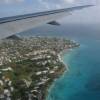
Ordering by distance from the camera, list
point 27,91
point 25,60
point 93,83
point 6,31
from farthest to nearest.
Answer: point 25,60 < point 93,83 < point 27,91 < point 6,31

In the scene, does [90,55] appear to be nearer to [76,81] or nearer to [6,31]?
[76,81]

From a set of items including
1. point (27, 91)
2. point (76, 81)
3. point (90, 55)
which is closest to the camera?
point (27, 91)

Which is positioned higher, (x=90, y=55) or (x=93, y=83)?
(x=90, y=55)

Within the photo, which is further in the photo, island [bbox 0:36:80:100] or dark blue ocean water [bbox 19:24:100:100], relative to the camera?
dark blue ocean water [bbox 19:24:100:100]

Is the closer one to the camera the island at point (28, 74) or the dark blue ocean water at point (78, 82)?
the island at point (28, 74)

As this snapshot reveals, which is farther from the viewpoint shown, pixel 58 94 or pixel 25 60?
pixel 25 60

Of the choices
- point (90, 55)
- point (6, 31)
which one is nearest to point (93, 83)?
point (90, 55)

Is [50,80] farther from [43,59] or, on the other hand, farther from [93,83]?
[43,59]

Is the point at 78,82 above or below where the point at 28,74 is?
below

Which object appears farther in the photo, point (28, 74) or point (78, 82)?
point (28, 74)
